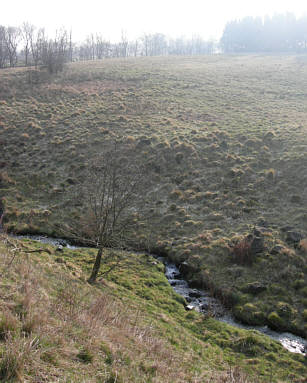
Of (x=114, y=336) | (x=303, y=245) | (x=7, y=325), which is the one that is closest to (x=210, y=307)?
(x=303, y=245)

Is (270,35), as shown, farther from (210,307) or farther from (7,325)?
(7,325)

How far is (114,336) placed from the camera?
298 inches

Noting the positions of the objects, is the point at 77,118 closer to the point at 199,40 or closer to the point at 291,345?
the point at 291,345

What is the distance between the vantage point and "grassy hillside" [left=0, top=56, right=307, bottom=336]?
16.3 metres

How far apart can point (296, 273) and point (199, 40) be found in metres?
156

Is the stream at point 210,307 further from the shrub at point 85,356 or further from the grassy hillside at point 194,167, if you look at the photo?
the shrub at point 85,356

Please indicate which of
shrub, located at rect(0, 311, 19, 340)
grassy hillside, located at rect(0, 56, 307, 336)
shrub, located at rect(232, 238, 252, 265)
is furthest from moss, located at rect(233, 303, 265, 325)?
shrub, located at rect(0, 311, 19, 340)

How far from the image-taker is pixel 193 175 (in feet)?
87.7

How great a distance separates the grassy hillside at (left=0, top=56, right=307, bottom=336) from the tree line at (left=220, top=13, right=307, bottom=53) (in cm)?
7442

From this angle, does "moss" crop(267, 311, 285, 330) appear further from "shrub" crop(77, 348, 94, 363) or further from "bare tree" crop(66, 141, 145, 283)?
"shrub" crop(77, 348, 94, 363)

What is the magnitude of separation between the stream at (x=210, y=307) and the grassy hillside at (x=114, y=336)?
527 mm

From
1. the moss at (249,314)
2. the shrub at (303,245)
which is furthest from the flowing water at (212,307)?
the shrub at (303,245)

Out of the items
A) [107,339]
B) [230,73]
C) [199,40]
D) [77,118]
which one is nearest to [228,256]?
[107,339]

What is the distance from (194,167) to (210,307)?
15.7 meters
